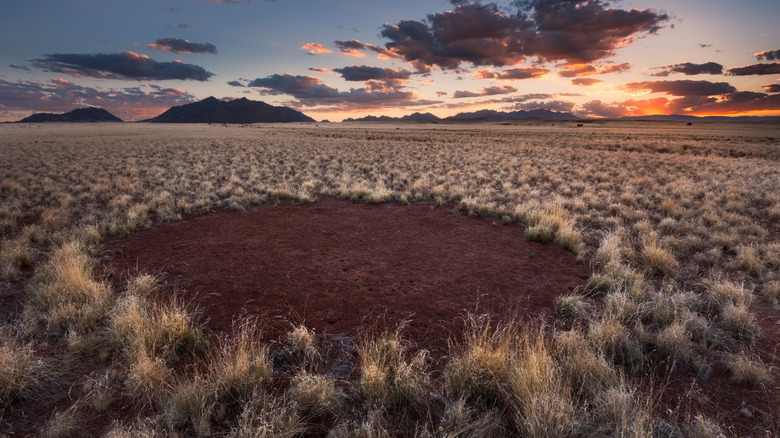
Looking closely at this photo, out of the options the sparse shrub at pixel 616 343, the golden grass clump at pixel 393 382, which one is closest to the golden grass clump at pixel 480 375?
the golden grass clump at pixel 393 382

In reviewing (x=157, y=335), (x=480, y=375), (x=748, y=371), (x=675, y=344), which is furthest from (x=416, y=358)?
(x=748, y=371)

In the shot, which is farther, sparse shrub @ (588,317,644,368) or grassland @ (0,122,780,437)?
sparse shrub @ (588,317,644,368)

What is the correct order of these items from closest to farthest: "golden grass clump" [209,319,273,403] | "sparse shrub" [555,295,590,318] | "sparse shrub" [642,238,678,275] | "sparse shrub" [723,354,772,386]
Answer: "golden grass clump" [209,319,273,403]
"sparse shrub" [723,354,772,386]
"sparse shrub" [555,295,590,318]
"sparse shrub" [642,238,678,275]

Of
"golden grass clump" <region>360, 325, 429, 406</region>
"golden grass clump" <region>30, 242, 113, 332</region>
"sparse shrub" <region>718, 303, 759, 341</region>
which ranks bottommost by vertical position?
"sparse shrub" <region>718, 303, 759, 341</region>

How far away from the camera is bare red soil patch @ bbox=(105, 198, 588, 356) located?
17.2ft

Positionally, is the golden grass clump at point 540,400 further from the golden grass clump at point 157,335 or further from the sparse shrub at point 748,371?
the golden grass clump at point 157,335

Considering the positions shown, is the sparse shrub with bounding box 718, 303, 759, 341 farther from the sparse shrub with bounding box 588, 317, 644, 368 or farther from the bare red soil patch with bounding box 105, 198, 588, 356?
the bare red soil patch with bounding box 105, 198, 588, 356

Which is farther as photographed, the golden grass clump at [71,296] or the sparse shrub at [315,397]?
the golden grass clump at [71,296]

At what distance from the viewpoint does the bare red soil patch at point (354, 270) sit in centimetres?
524

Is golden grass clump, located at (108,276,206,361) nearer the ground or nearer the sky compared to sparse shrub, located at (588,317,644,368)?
nearer the sky

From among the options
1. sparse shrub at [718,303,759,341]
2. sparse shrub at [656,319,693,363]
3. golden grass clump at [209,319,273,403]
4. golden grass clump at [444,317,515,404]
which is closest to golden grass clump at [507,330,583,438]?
golden grass clump at [444,317,515,404]

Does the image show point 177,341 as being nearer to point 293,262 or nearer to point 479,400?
point 293,262

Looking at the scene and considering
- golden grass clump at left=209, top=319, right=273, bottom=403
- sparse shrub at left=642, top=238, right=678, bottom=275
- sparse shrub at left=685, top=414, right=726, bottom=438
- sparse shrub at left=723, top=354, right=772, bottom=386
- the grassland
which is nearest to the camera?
sparse shrub at left=685, top=414, right=726, bottom=438

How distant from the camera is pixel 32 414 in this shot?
3.35 metres
